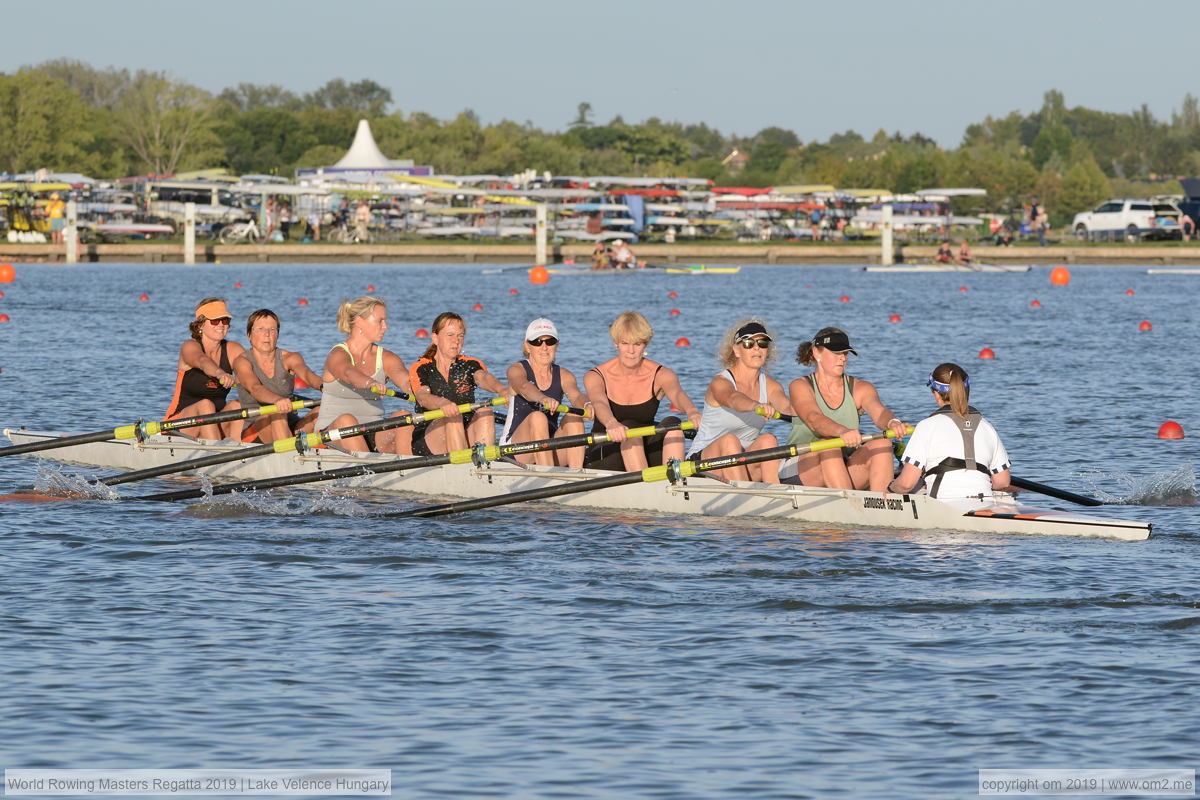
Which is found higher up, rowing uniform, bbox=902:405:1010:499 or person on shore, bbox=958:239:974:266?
person on shore, bbox=958:239:974:266

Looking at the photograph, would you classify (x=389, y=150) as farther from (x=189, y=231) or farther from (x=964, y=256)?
(x=964, y=256)

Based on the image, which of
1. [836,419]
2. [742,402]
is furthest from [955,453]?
[742,402]

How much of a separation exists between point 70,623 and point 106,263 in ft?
227

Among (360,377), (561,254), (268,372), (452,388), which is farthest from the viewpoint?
(561,254)

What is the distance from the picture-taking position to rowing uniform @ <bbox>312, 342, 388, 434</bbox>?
14867mm

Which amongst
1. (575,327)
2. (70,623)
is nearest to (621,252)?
(575,327)

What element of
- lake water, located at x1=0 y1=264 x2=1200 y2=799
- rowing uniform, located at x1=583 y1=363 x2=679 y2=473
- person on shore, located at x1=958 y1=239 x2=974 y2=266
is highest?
person on shore, located at x1=958 y1=239 x2=974 y2=266

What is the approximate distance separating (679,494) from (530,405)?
154 cm

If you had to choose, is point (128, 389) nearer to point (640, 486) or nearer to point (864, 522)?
point (640, 486)

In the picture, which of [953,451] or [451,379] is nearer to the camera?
[953,451]

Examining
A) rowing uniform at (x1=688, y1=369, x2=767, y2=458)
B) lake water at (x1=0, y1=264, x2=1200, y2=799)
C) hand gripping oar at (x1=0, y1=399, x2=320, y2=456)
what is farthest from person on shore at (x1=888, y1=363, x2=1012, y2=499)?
hand gripping oar at (x1=0, y1=399, x2=320, y2=456)

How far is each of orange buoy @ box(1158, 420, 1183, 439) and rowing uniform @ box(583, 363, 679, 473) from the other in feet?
25.5

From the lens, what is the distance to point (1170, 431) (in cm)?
1920

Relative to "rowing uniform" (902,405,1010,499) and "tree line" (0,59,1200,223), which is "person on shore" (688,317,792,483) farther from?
"tree line" (0,59,1200,223)
